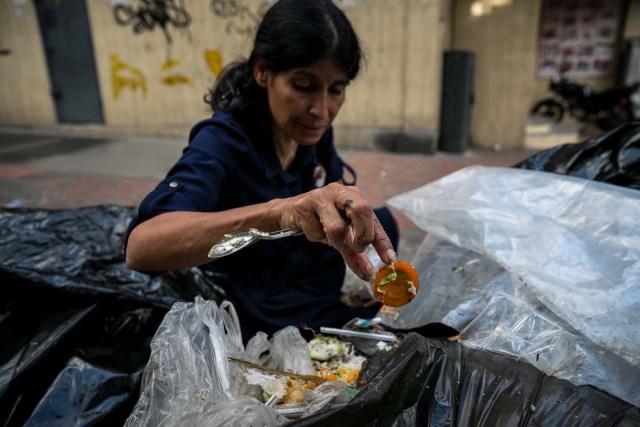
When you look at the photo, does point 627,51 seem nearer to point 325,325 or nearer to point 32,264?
point 325,325

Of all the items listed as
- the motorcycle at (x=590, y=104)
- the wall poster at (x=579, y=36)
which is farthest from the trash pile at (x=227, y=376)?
the wall poster at (x=579, y=36)

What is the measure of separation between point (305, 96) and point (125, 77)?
21.4 feet

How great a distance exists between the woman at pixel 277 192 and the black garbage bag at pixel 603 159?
0.70m

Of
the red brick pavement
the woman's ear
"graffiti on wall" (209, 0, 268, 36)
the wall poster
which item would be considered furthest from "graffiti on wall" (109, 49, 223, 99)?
the wall poster

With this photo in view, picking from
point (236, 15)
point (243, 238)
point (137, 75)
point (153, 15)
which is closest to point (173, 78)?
point (137, 75)

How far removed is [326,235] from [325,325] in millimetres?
841

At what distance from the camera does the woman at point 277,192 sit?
3.21 ft

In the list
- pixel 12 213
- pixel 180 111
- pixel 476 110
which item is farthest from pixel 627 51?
pixel 12 213

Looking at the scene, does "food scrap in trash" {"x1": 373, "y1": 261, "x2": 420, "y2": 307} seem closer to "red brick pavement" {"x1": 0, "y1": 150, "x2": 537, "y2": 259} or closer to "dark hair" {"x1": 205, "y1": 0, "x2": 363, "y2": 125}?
"dark hair" {"x1": 205, "y1": 0, "x2": 363, "y2": 125}

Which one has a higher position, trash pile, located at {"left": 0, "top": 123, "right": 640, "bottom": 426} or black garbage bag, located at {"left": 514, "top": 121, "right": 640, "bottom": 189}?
black garbage bag, located at {"left": 514, "top": 121, "right": 640, "bottom": 189}

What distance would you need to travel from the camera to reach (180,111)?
7000mm

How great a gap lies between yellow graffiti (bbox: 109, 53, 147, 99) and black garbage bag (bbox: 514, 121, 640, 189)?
639 centimetres

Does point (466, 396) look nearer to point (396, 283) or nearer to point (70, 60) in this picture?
point (396, 283)

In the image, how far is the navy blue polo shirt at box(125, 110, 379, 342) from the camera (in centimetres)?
129
